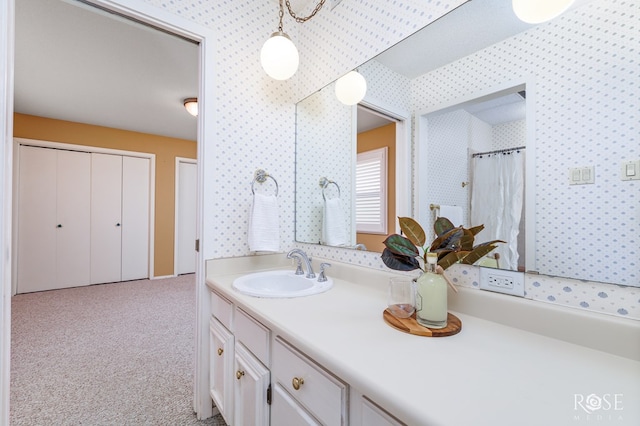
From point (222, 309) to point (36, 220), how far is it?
400 centimetres

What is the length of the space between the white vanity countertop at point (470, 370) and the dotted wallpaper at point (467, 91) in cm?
18

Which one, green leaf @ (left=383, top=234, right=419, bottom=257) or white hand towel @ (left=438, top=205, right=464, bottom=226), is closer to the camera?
green leaf @ (left=383, top=234, right=419, bottom=257)

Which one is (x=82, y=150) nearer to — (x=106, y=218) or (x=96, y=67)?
(x=106, y=218)

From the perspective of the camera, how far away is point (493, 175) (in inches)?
36.3

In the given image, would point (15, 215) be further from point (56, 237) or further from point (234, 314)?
point (234, 314)

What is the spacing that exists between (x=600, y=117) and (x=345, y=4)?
129 cm

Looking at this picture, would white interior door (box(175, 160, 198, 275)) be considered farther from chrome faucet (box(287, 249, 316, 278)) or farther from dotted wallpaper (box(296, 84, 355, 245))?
chrome faucet (box(287, 249, 316, 278))

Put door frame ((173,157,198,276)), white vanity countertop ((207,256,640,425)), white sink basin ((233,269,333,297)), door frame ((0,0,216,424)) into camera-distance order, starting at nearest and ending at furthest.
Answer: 1. white vanity countertop ((207,256,640,425))
2. door frame ((0,0,216,424))
3. white sink basin ((233,269,333,297))
4. door frame ((173,157,198,276))

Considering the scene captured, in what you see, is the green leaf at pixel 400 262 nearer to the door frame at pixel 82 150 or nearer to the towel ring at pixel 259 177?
the towel ring at pixel 259 177

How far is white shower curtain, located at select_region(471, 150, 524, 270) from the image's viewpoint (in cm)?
86

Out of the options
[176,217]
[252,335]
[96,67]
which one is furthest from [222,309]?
[176,217]

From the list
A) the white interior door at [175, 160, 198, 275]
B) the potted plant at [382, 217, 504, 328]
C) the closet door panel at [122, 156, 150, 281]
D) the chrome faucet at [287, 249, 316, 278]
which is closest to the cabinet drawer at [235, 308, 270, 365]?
the chrome faucet at [287, 249, 316, 278]

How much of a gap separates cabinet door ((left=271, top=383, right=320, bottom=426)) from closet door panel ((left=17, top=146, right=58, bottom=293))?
4451 mm

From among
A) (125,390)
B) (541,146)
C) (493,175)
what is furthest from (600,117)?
(125,390)
